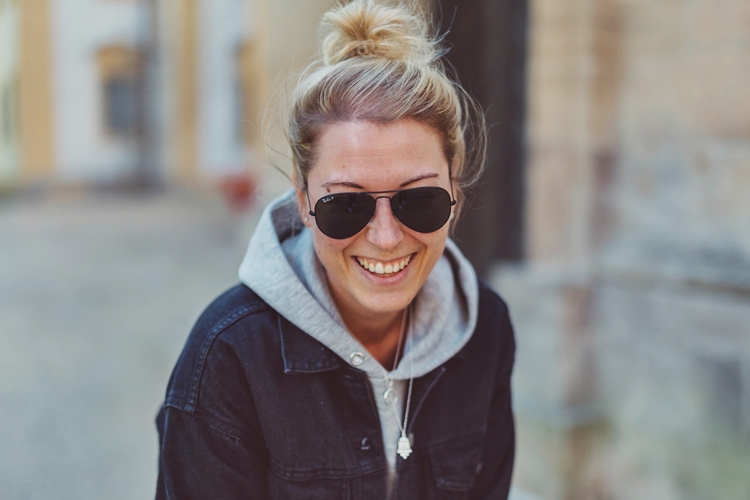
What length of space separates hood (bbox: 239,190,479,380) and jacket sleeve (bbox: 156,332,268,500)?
19 cm

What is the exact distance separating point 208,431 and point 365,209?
60 centimetres

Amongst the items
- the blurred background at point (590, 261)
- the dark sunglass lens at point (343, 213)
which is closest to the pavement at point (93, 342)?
the blurred background at point (590, 261)

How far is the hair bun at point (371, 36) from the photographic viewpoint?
1.72m

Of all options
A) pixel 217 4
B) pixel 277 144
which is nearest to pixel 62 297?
pixel 277 144

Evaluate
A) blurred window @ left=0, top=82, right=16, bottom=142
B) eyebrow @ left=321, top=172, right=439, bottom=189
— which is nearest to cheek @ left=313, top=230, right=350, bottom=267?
eyebrow @ left=321, top=172, right=439, bottom=189

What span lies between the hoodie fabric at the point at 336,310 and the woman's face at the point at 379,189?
8cm

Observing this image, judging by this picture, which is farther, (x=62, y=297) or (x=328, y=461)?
(x=62, y=297)

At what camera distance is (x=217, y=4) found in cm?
1931

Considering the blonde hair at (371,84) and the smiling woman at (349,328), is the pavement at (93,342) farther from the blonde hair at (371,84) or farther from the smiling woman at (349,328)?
the blonde hair at (371,84)

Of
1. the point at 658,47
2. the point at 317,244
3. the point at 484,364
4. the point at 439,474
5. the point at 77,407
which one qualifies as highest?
the point at 658,47

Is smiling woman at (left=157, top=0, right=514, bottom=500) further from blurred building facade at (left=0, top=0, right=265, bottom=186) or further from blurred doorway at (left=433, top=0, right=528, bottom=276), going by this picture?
blurred building facade at (left=0, top=0, right=265, bottom=186)

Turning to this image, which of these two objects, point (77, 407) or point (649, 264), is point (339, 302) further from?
point (77, 407)

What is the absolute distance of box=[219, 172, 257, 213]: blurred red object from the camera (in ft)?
49.8

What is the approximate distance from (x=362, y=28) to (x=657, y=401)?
2443 millimetres
